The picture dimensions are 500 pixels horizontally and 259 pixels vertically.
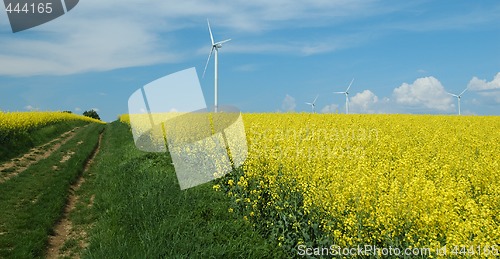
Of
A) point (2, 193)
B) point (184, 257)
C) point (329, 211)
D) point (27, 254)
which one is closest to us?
point (184, 257)

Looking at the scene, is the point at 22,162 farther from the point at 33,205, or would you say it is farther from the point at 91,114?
the point at 91,114

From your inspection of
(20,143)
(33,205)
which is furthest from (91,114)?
(33,205)

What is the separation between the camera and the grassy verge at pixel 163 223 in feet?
23.9

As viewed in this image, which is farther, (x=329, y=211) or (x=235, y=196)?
(x=235, y=196)

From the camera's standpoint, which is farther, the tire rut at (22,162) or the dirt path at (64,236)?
the tire rut at (22,162)

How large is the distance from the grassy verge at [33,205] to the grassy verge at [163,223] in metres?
0.70

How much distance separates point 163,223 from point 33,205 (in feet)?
19.3

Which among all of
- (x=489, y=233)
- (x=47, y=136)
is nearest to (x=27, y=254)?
(x=489, y=233)

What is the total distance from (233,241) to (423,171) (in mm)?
4824

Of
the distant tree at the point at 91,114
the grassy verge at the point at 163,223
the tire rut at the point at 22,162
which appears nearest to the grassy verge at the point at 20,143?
the tire rut at the point at 22,162

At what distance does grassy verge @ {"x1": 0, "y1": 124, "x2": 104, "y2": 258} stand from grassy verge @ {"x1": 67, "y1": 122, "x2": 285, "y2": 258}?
700 millimetres

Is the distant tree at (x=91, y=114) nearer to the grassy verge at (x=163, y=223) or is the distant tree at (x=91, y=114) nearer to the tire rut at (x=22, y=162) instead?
the tire rut at (x=22, y=162)

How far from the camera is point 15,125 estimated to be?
24141 mm

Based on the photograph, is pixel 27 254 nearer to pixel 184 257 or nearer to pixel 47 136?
pixel 184 257
